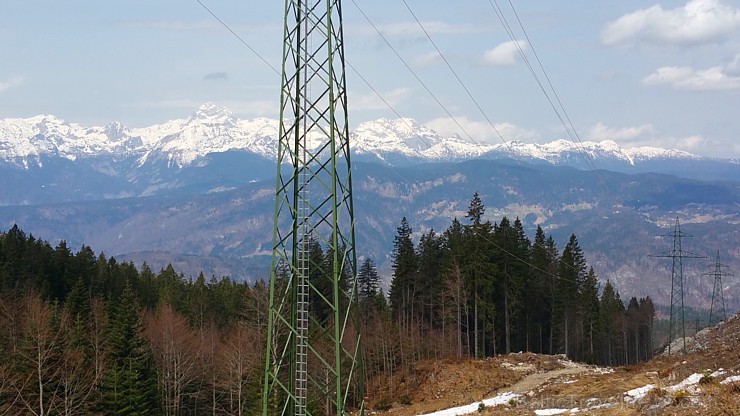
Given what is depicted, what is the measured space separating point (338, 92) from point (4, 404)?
95.2 feet

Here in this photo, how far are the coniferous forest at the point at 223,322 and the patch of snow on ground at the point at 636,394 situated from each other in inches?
→ 922

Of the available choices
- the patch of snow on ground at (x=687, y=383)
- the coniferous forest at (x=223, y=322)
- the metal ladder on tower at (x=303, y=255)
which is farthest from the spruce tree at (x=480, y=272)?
the metal ladder on tower at (x=303, y=255)

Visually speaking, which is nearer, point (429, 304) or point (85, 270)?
point (429, 304)

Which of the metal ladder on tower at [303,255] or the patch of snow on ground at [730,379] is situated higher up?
the metal ladder on tower at [303,255]

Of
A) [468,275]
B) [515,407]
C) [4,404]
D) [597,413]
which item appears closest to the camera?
[597,413]

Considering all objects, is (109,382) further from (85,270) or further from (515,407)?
(85,270)

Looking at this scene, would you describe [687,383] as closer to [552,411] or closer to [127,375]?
[552,411]

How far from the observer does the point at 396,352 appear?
221ft

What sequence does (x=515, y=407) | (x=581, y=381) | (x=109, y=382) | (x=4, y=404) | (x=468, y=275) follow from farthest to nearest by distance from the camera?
(x=468, y=275)
(x=109, y=382)
(x=4, y=404)
(x=581, y=381)
(x=515, y=407)

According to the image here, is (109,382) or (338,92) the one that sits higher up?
(338,92)

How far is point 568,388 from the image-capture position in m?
33.2

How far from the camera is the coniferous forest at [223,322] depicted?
45.3 meters

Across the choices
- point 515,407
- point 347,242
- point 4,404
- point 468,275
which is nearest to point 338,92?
point 347,242

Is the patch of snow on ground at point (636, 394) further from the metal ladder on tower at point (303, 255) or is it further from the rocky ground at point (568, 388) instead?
the metal ladder on tower at point (303, 255)
